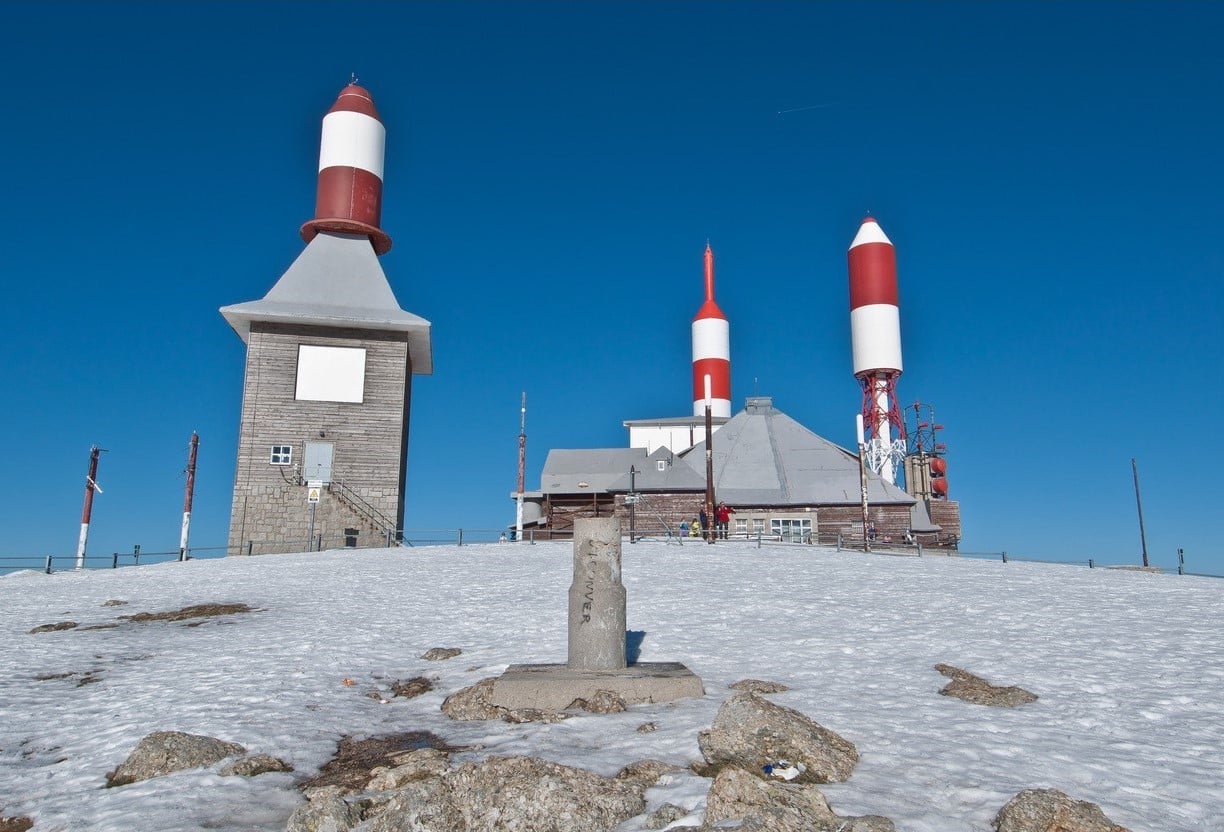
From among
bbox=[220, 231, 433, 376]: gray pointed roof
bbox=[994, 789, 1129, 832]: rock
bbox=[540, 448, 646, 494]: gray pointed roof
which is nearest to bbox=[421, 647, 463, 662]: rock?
bbox=[994, 789, 1129, 832]: rock

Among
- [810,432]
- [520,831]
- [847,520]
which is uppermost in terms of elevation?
[810,432]

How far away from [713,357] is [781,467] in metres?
28.5

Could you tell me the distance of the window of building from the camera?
131ft

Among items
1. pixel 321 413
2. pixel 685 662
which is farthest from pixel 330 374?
pixel 685 662

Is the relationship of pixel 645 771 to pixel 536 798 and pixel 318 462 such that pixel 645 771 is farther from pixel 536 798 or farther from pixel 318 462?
pixel 318 462

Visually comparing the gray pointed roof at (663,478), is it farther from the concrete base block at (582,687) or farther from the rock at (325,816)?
the rock at (325,816)

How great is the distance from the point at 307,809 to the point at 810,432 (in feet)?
137

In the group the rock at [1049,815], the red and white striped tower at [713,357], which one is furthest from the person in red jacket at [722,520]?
the red and white striped tower at [713,357]

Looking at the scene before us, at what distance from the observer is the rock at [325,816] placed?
5.47 m

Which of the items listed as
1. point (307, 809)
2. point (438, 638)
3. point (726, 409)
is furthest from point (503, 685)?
point (726, 409)

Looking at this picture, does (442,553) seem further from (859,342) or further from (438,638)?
(859,342)

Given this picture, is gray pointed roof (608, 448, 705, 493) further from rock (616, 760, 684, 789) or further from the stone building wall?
rock (616, 760, 684, 789)

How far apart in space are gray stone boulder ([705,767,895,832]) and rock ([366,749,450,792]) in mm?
2286

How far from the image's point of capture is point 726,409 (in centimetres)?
7106
